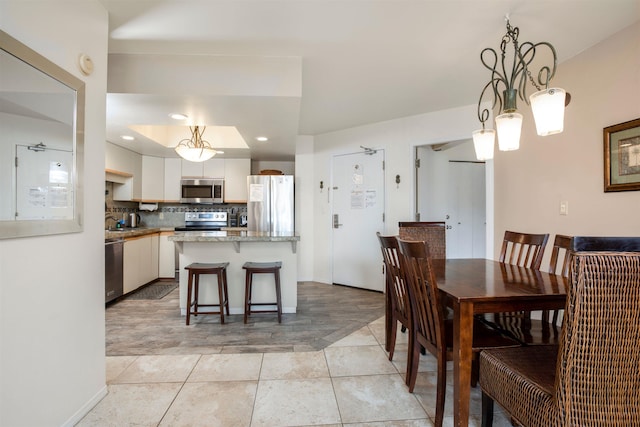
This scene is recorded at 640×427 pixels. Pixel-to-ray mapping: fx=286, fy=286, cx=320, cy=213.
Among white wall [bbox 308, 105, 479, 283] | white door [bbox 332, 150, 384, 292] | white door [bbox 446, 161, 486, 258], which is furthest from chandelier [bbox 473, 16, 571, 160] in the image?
white door [bbox 446, 161, 486, 258]

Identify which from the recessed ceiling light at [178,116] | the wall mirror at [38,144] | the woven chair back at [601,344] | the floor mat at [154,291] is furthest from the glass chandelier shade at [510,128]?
the floor mat at [154,291]

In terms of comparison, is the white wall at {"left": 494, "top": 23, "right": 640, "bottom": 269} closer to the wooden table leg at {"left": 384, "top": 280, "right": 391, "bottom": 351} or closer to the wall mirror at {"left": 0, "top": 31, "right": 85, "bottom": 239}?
the wooden table leg at {"left": 384, "top": 280, "right": 391, "bottom": 351}

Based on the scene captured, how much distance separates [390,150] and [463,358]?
3010 mm

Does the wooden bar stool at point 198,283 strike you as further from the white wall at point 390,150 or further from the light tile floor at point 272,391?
the white wall at point 390,150

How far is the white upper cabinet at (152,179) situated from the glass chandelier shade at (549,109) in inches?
195

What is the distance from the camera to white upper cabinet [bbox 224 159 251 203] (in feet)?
15.8

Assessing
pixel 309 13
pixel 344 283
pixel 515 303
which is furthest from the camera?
pixel 344 283

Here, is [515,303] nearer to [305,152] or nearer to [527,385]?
[527,385]

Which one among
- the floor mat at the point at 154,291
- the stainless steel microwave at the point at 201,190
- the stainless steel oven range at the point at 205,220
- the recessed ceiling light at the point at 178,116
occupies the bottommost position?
the floor mat at the point at 154,291

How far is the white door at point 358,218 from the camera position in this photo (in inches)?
157

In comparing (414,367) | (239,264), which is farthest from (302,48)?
(414,367)

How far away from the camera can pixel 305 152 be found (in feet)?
15.0

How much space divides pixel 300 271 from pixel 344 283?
0.75 metres

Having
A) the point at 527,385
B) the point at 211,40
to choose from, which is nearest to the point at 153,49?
the point at 211,40
